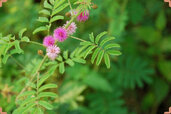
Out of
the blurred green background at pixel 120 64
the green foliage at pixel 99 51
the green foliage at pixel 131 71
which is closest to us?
the green foliage at pixel 99 51

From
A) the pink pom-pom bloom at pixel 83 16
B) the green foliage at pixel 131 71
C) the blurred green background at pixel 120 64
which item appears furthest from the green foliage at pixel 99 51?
the green foliage at pixel 131 71

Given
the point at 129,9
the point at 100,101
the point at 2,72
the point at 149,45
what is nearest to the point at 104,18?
the point at 129,9

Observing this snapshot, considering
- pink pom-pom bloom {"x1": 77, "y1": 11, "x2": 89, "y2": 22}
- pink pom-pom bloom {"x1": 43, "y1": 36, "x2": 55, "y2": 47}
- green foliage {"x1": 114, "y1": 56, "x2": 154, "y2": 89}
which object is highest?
pink pom-pom bloom {"x1": 77, "y1": 11, "x2": 89, "y2": 22}

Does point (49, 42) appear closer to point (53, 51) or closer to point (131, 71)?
point (53, 51)

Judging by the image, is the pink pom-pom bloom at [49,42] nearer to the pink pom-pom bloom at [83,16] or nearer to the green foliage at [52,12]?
the green foliage at [52,12]

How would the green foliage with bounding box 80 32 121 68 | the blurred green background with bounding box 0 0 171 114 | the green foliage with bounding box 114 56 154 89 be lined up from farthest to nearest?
the green foliage with bounding box 114 56 154 89 < the blurred green background with bounding box 0 0 171 114 < the green foliage with bounding box 80 32 121 68

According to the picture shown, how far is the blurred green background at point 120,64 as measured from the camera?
252 cm

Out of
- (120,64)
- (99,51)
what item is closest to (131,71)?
(120,64)

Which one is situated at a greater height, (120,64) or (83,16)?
(83,16)

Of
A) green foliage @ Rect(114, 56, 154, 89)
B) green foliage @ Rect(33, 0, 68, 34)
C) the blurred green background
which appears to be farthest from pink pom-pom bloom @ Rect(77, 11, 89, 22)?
green foliage @ Rect(114, 56, 154, 89)

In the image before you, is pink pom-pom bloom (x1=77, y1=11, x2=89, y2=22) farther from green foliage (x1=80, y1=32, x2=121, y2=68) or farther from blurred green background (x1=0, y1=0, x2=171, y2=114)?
blurred green background (x1=0, y1=0, x2=171, y2=114)

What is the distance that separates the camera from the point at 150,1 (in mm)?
3115

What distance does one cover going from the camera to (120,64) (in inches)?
111

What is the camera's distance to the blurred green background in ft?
8.28
